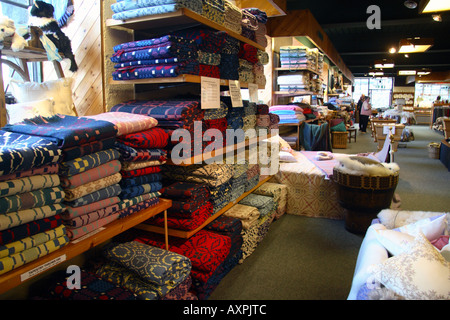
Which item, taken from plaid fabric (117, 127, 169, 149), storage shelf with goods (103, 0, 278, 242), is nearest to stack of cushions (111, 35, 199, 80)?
storage shelf with goods (103, 0, 278, 242)

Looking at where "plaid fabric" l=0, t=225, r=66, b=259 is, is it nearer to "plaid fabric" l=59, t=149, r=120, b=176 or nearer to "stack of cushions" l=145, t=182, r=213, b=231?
"plaid fabric" l=59, t=149, r=120, b=176

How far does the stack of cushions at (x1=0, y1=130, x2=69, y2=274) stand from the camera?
114 cm

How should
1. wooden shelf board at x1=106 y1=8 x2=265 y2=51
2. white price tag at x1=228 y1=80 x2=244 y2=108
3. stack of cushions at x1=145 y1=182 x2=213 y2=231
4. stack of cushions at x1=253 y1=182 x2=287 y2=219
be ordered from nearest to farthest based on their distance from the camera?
wooden shelf board at x1=106 y1=8 x2=265 y2=51
stack of cushions at x1=145 y1=182 x2=213 y2=231
white price tag at x1=228 y1=80 x2=244 y2=108
stack of cushions at x1=253 y1=182 x2=287 y2=219

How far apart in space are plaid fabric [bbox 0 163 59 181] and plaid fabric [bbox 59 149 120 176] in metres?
0.06

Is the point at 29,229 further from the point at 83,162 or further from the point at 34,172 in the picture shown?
the point at 83,162

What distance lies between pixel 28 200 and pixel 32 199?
0.02 m

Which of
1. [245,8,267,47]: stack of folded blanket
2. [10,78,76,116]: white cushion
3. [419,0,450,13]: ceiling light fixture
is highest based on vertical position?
[419,0,450,13]: ceiling light fixture

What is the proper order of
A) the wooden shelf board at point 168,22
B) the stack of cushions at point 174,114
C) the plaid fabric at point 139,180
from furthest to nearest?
the stack of cushions at point 174,114, the wooden shelf board at point 168,22, the plaid fabric at point 139,180

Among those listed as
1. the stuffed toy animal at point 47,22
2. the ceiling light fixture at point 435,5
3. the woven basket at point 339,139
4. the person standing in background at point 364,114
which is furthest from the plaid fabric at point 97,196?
the person standing in background at point 364,114

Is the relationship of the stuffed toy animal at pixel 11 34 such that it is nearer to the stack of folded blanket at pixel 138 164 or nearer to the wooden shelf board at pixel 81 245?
the stack of folded blanket at pixel 138 164

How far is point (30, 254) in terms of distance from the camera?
1.22 meters

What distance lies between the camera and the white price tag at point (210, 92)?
216 cm

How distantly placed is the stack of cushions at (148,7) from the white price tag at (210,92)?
43 cm

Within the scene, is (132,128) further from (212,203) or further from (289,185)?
(289,185)
